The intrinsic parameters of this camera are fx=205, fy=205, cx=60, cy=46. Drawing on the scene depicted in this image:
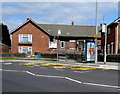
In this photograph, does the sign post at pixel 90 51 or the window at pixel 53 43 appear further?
the window at pixel 53 43

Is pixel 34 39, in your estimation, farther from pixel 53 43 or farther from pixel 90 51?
pixel 90 51

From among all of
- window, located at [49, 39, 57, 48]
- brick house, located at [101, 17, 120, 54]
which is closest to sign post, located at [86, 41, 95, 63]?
brick house, located at [101, 17, 120, 54]

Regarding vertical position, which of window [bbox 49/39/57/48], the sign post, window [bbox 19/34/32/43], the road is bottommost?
the road

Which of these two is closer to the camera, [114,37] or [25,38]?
[114,37]

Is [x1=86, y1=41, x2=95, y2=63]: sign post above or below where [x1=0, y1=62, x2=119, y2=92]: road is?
above

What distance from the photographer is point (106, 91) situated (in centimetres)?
829

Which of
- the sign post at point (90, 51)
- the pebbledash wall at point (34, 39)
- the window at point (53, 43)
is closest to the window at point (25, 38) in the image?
the pebbledash wall at point (34, 39)

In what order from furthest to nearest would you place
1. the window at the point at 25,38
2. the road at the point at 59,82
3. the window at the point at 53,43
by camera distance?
the window at the point at 53,43 → the window at the point at 25,38 → the road at the point at 59,82

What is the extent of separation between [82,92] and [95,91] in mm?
599

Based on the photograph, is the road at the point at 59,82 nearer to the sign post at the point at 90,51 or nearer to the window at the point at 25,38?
the sign post at the point at 90,51

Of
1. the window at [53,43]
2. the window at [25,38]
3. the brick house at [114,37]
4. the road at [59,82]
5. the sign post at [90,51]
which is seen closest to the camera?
the road at [59,82]

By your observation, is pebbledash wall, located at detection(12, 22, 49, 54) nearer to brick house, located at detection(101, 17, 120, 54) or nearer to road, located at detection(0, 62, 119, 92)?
brick house, located at detection(101, 17, 120, 54)

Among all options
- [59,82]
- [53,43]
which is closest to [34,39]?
[53,43]

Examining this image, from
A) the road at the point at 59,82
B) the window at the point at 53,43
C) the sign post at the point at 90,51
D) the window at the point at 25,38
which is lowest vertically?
the road at the point at 59,82
